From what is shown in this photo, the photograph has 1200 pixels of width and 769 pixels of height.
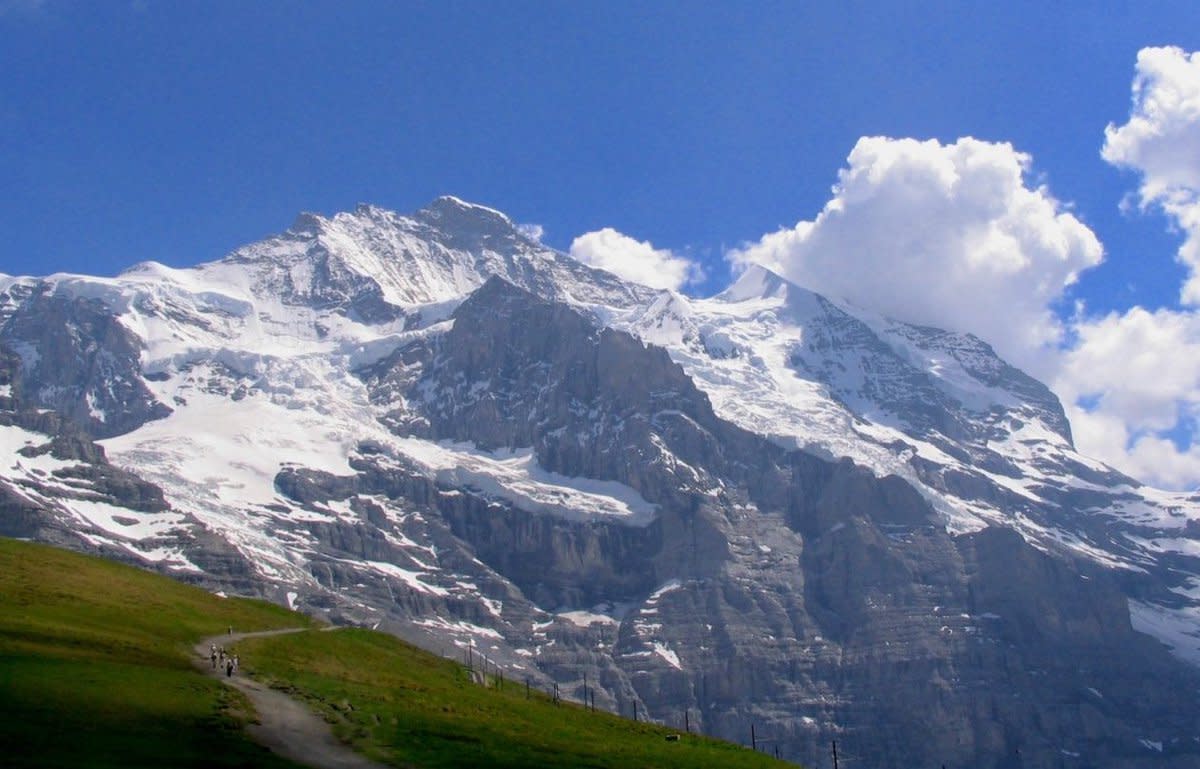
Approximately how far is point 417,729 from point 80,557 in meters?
63.6

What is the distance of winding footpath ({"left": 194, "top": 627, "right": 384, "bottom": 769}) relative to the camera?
218 ft

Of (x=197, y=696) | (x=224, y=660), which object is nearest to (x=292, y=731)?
(x=197, y=696)

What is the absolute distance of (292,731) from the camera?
72.5 meters

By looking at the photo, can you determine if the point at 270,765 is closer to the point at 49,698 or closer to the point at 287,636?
the point at 49,698

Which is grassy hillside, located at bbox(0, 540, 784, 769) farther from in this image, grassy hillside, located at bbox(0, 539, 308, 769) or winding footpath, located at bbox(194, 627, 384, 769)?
winding footpath, located at bbox(194, 627, 384, 769)

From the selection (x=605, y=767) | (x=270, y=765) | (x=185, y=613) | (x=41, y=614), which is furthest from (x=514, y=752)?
(x=185, y=613)

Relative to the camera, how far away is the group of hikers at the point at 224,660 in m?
88.2

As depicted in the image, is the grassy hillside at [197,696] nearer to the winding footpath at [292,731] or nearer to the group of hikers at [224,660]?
the winding footpath at [292,731]

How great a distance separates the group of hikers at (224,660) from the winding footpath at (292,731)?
0.37m

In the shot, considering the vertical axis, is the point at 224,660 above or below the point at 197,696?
above

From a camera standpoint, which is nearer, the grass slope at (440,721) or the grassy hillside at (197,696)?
the grassy hillside at (197,696)

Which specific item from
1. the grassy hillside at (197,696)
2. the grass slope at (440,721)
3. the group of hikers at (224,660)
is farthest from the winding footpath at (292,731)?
the grass slope at (440,721)

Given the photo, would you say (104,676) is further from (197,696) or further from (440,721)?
(440,721)

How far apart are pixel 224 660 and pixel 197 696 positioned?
16.8 metres
